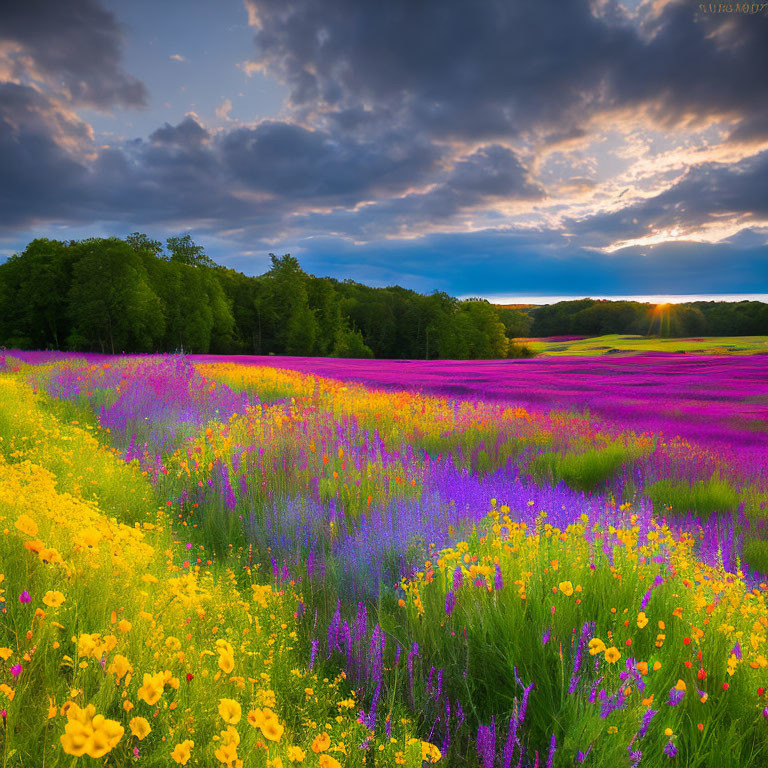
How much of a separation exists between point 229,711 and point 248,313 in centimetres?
6054

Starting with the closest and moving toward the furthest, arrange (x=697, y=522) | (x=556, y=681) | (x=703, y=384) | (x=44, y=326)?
1. (x=556, y=681)
2. (x=697, y=522)
3. (x=703, y=384)
4. (x=44, y=326)

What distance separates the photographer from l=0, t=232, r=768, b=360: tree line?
118 ft

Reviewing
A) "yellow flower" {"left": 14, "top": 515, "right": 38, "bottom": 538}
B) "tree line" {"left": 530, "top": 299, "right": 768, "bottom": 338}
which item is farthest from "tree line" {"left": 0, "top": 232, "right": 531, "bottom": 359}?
"yellow flower" {"left": 14, "top": 515, "right": 38, "bottom": 538}

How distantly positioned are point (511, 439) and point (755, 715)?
15.1 ft

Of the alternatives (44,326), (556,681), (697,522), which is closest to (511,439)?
(697,522)

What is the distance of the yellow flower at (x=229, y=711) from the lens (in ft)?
3.44

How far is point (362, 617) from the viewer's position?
2.13 meters

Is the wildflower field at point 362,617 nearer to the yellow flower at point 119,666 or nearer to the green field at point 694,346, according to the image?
the yellow flower at point 119,666

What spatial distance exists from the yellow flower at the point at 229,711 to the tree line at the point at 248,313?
39.3m

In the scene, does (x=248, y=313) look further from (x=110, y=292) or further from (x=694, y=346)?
(x=694, y=346)

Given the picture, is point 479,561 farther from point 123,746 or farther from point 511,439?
point 511,439

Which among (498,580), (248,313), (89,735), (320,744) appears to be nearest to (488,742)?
(320,744)

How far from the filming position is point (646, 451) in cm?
586

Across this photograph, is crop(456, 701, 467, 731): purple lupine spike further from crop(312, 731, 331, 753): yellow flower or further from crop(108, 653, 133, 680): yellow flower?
crop(108, 653, 133, 680): yellow flower
